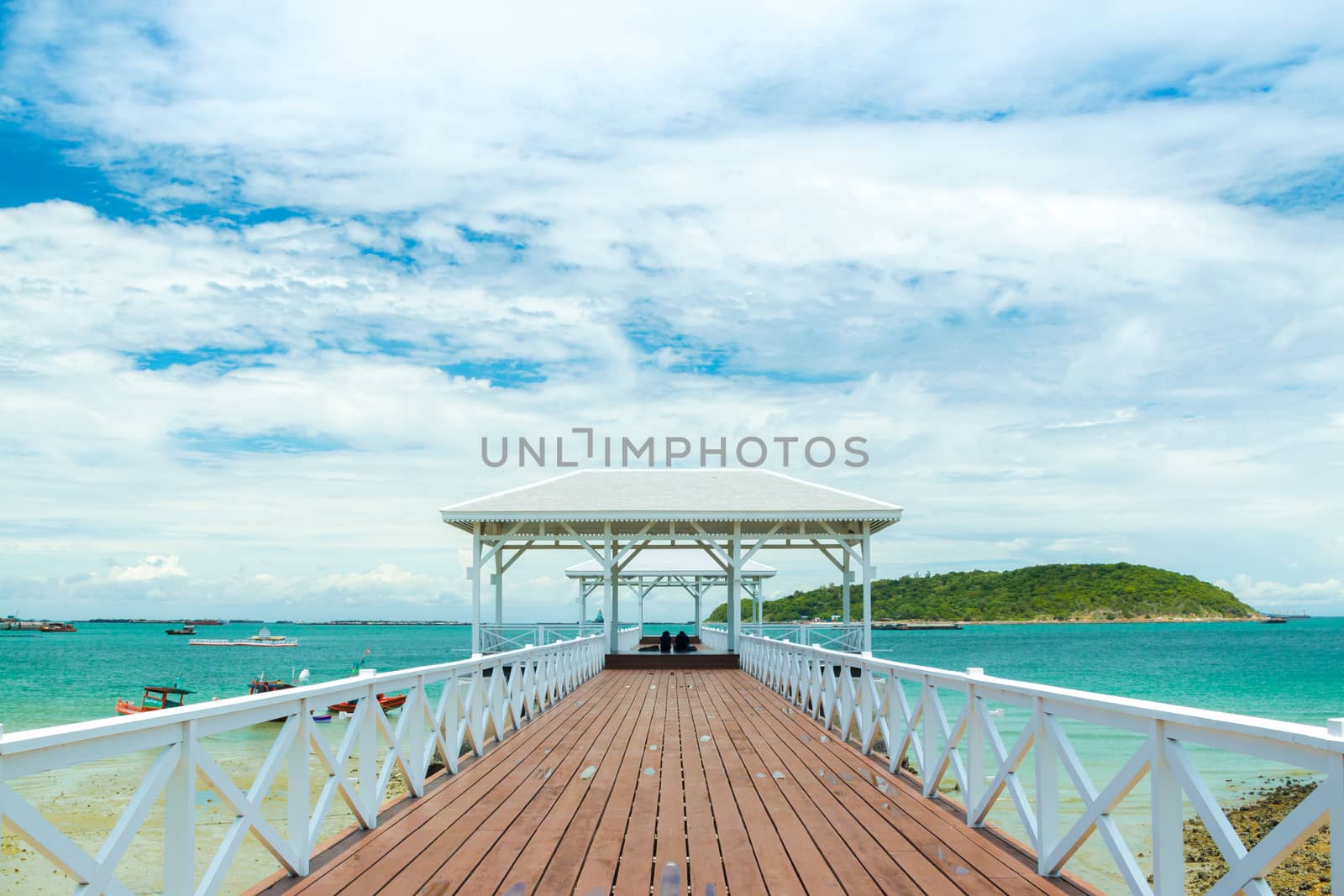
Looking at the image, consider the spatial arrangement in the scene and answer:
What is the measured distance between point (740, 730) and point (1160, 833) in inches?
259

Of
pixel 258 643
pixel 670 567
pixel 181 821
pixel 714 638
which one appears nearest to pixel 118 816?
pixel 181 821

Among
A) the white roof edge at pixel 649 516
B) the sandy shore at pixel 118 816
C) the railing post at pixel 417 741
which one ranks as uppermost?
the white roof edge at pixel 649 516

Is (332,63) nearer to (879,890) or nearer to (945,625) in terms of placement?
(879,890)

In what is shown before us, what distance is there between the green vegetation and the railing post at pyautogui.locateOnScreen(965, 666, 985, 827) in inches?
3742

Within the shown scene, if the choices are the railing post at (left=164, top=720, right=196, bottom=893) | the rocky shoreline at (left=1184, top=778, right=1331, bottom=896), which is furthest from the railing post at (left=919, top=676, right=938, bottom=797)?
the railing post at (left=164, top=720, right=196, bottom=893)

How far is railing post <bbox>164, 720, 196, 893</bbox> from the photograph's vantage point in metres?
3.50

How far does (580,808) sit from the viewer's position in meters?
5.99

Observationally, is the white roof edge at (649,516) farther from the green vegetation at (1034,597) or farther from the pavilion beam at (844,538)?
the green vegetation at (1034,597)

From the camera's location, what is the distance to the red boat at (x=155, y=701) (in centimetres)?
2230

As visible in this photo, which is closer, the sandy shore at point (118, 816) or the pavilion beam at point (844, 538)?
the sandy shore at point (118, 816)

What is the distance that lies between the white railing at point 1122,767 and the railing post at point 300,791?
3.34 m

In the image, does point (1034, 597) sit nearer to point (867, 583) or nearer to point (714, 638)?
point (714, 638)

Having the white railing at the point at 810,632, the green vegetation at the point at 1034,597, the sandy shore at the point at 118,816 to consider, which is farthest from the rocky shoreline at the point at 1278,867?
the green vegetation at the point at 1034,597

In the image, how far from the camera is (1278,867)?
35.0 feet
